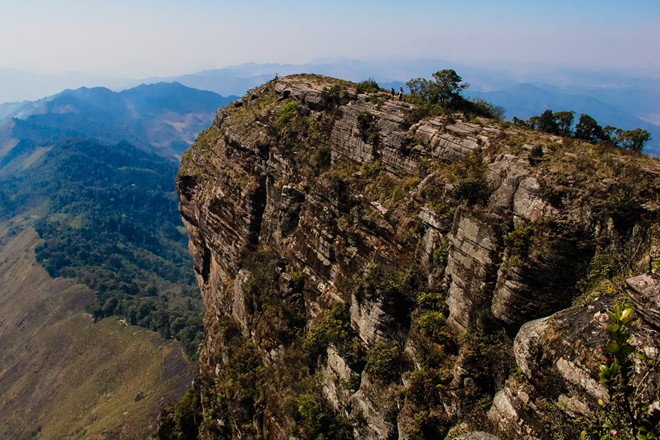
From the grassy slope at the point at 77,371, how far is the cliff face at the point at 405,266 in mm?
38935

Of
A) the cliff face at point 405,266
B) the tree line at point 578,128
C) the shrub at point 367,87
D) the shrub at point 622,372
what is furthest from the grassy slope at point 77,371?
the shrub at point 622,372

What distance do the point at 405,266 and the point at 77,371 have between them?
90134 mm

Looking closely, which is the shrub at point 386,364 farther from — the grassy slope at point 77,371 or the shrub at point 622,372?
the grassy slope at point 77,371

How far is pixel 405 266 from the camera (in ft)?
69.8

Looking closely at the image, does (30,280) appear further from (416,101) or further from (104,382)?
(416,101)

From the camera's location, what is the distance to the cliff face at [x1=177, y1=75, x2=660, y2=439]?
45.6 ft

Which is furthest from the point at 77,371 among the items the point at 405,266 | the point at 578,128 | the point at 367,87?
the point at 578,128

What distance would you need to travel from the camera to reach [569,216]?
1502 centimetres

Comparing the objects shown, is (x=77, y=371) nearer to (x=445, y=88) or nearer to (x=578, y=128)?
(x=445, y=88)

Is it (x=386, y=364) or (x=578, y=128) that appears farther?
(x=578, y=128)

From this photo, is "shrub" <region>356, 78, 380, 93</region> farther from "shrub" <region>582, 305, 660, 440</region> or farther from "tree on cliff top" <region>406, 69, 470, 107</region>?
"shrub" <region>582, 305, 660, 440</region>

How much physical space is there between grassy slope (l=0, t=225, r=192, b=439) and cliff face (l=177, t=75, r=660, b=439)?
128ft

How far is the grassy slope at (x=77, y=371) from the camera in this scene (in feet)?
226

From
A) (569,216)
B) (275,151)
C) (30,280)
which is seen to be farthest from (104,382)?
(569,216)
